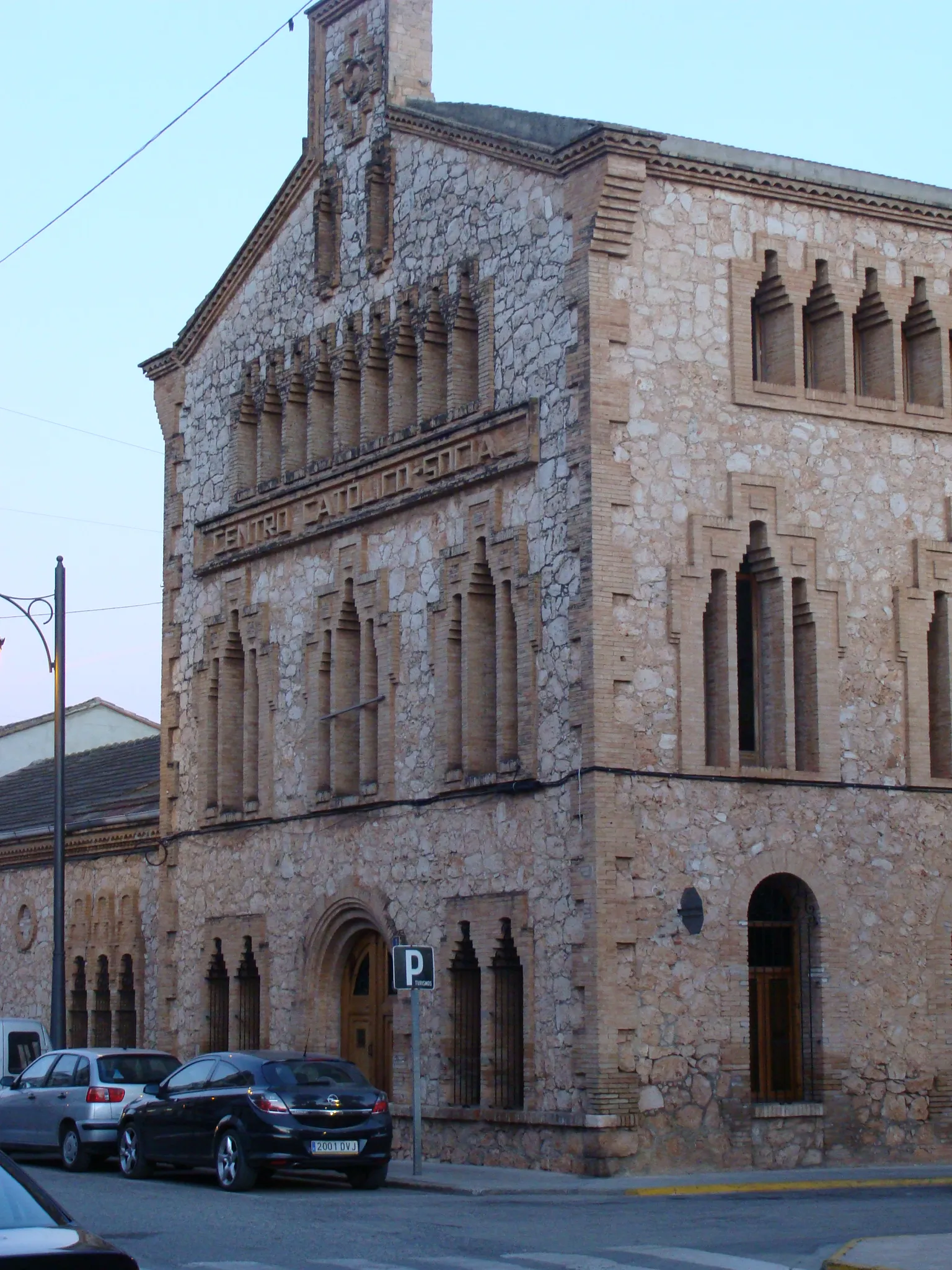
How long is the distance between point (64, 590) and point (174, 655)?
12.1 ft

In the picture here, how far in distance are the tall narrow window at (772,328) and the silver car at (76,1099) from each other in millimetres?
11164

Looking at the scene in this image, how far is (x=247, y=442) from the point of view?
3127cm

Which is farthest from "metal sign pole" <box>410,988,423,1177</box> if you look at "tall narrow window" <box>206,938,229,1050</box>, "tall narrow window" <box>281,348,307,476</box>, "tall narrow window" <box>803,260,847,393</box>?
"tall narrow window" <box>281,348,307,476</box>

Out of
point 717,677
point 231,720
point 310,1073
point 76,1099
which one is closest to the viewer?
point 310,1073

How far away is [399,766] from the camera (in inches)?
1046

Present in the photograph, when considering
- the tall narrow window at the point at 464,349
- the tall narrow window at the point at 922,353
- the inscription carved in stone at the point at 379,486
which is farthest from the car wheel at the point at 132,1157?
the tall narrow window at the point at 922,353

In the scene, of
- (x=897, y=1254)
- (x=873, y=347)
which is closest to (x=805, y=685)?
(x=873, y=347)

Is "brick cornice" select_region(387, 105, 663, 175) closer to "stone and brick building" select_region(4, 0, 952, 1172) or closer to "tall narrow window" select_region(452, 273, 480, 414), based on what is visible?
"stone and brick building" select_region(4, 0, 952, 1172)

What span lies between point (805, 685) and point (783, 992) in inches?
144

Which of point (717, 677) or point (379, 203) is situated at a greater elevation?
point (379, 203)

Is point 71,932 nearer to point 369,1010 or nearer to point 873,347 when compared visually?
point 369,1010

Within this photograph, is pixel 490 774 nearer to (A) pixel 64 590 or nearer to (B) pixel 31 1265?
(A) pixel 64 590

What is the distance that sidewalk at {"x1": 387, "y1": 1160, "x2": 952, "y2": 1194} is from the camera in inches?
817

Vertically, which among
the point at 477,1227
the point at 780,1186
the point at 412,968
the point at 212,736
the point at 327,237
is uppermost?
the point at 327,237
